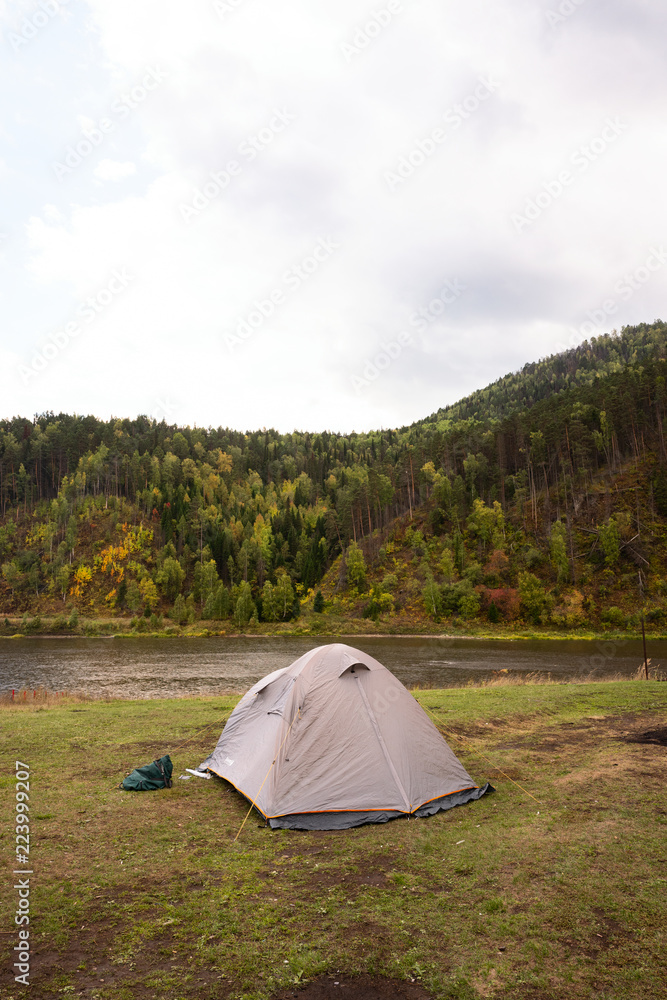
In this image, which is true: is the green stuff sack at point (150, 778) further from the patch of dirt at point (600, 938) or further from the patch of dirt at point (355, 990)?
the patch of dirt at point (600, 938)

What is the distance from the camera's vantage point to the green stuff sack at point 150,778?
11133 millimetres

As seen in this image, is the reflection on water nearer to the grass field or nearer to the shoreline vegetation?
the shoreline vegetation

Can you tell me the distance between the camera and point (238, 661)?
167ft

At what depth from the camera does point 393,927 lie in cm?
623

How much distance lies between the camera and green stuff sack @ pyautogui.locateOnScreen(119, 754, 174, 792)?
11.1 meters

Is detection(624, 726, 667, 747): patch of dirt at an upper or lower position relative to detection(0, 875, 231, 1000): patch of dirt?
lower

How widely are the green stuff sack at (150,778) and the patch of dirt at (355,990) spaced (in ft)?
22.9

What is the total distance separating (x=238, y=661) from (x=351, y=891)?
45.8 m

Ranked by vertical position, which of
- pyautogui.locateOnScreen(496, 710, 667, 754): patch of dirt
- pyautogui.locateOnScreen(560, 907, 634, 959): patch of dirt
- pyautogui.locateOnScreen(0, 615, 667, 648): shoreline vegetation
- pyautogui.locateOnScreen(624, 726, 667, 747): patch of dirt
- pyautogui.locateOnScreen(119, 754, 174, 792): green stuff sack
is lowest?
pyautogui.locateOnScreen(0, 615, 667, 648): shoreline vegetation

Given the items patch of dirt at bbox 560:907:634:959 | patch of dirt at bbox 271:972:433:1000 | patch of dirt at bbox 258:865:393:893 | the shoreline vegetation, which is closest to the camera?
patch of dirt at bbox 271:972:433:1000

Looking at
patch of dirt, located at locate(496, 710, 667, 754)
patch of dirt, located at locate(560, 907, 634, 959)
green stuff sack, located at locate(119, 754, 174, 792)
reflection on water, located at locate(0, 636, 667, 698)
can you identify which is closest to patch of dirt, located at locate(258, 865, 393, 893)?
patch of dirt, located at locate(560, 907, 634, 959)

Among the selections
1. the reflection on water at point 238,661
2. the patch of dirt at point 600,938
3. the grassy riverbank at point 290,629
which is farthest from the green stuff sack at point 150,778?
the grassy riverbank at point 290,629

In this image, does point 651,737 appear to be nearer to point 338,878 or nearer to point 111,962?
point 338,878

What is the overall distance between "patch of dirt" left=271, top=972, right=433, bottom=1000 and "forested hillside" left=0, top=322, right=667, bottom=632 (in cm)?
7421
